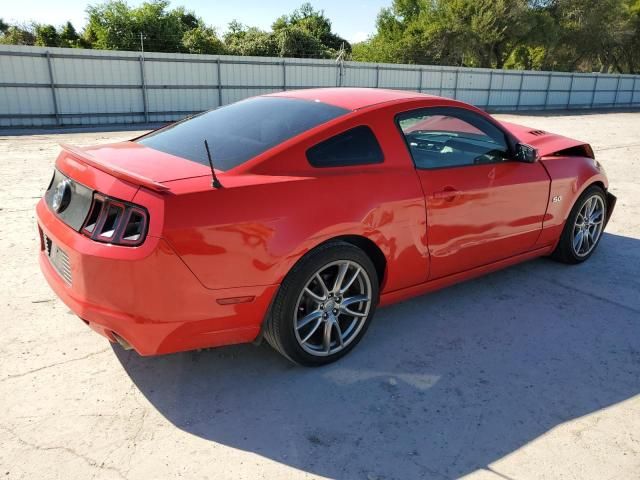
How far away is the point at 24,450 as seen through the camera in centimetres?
232

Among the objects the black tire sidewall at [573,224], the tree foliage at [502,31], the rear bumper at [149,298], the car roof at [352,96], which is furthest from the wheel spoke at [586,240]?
the tree foliage at [502,31]

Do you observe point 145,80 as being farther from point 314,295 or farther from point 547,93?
point 547,93

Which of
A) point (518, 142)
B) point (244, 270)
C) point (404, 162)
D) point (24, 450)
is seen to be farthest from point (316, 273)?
point (518, 142)

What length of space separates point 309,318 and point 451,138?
1866 mm

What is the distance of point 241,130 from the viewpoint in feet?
10.2

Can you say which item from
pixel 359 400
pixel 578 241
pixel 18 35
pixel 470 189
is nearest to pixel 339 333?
pixel 359 400

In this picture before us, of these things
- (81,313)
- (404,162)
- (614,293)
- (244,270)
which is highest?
(404,162)

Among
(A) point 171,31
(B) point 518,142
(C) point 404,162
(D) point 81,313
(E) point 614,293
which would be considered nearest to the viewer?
(D) point 81,313

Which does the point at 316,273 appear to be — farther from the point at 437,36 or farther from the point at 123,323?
the point at 437,36

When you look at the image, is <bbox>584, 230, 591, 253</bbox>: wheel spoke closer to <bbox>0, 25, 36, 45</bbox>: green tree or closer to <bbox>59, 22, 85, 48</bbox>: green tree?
<bbox>59, 22, 85, 48</bbox>: green tree

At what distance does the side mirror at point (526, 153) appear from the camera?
3.78 metres

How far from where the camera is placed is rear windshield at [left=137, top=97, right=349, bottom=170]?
113 inches

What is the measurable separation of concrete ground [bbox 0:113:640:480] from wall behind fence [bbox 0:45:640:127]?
1360 centimetres

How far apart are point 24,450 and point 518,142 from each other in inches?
142
